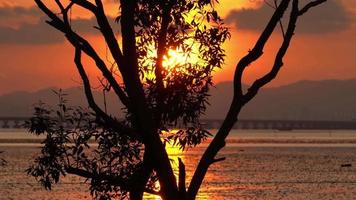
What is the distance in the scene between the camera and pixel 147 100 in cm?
1594

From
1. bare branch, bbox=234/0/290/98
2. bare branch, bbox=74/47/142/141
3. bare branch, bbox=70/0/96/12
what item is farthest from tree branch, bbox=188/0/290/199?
bare branch, bbox=70/0/96/12

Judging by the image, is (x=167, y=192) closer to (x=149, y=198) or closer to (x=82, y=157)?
(x=82, y=157)

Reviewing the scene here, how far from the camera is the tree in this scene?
1255 cm

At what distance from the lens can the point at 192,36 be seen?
1731cm

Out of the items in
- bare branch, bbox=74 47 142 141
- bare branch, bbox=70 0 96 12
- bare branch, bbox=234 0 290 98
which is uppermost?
bare branch, bbox=70 0 96 12

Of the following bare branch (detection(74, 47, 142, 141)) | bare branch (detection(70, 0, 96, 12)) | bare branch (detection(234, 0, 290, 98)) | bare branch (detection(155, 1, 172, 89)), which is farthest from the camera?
bare branch (detection(155, 1, 172, 89))

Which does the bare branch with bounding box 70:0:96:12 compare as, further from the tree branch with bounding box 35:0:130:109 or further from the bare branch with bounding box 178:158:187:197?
the bare branch with bounding box 178:158:187:197

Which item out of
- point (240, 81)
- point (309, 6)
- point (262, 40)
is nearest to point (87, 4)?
point (240, 81)

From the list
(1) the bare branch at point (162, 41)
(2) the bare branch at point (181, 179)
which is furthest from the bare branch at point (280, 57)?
(1) the bare branch at point (162, 41)

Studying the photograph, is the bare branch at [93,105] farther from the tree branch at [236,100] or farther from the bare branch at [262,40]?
the bare branch at [262,40]

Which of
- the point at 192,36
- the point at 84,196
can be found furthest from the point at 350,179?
the point at 192,36

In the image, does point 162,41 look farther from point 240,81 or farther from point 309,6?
point 309,6

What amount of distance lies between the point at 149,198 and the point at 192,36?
36.5 meters

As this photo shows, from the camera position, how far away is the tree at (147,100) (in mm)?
12547
